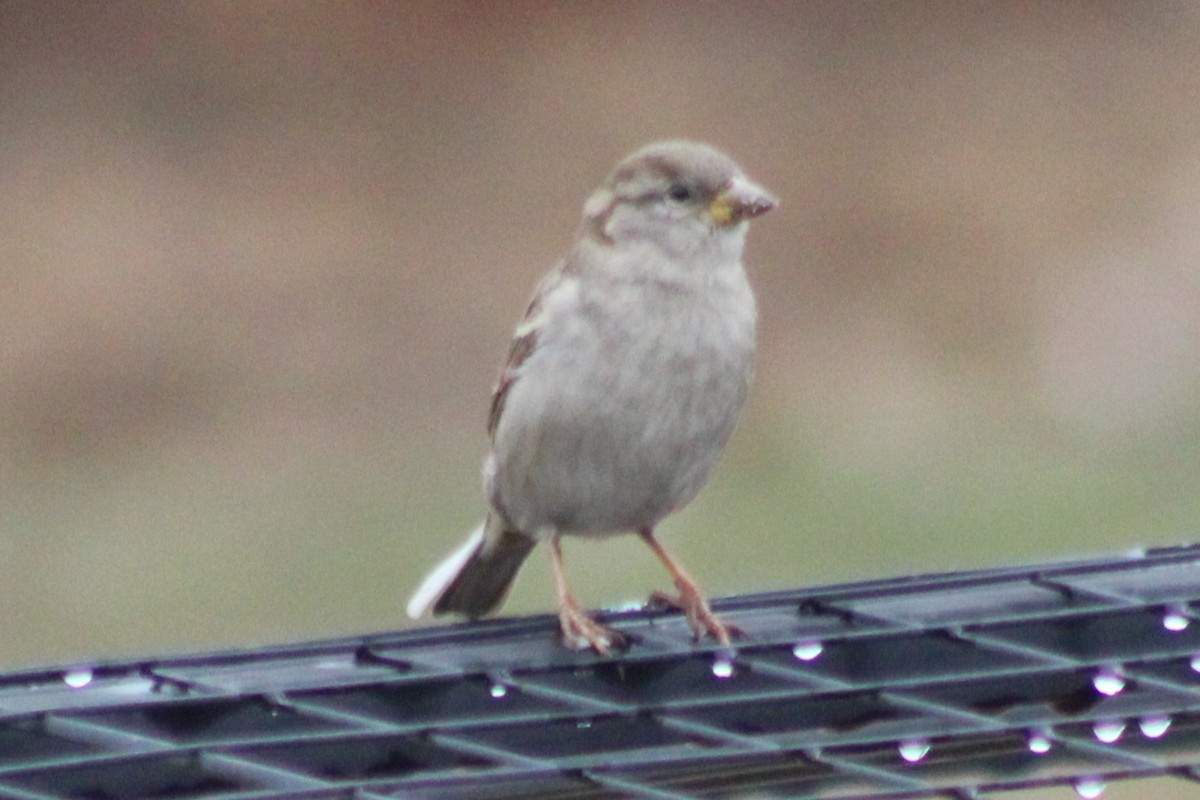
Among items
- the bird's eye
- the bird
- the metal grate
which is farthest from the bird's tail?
the metal grate

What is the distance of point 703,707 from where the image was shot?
111 inches

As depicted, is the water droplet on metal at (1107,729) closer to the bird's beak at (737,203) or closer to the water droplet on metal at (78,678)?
the water droplet on metal at (78,678)

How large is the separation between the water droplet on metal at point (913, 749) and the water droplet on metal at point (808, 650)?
0.14m

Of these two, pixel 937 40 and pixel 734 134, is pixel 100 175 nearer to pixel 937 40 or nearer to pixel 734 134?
pixel 734 134

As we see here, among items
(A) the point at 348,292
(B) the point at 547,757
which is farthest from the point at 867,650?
(A) the point at 348,292

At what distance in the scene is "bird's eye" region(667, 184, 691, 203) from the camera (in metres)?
4.51

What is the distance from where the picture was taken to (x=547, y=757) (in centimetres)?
280

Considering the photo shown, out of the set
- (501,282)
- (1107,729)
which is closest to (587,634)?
(1107,729)

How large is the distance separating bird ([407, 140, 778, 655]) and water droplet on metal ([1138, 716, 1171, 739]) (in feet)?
4.55

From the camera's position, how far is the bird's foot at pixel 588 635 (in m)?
2.96

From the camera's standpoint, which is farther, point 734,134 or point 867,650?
point 734,134

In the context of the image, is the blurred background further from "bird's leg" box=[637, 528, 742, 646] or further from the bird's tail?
"bird's leg" box=[637, 528, 742, 646]

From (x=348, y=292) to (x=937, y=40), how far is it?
271cm

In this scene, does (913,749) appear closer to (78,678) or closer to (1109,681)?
(1109,681)
